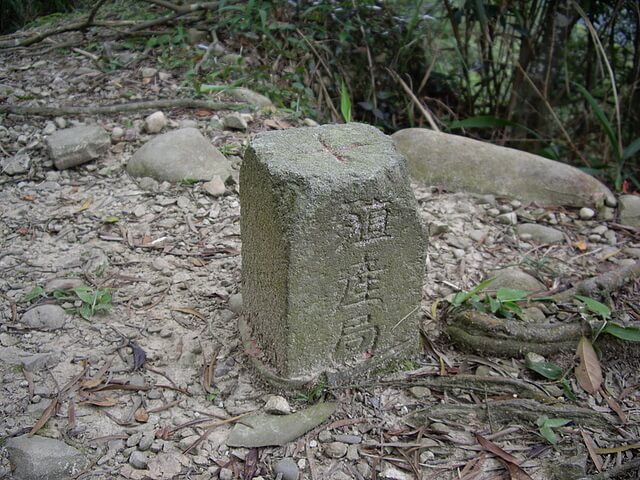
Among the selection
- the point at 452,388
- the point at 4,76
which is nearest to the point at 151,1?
the point at 4,76

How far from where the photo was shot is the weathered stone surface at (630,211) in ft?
9.87

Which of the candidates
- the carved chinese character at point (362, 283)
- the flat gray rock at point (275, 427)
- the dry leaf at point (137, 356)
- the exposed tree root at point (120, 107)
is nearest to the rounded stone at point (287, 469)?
the flat gray rock at point (275, 427)

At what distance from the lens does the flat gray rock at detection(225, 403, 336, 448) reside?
177 cm

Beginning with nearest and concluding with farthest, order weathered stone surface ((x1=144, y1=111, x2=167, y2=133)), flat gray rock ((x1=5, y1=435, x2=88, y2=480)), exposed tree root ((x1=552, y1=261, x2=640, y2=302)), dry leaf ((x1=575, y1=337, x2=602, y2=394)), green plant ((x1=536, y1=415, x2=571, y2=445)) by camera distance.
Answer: flat gray rock ((x1=5, y1=435, x2=88, y2=480)), green plant ((x1=536, y1=415, x2=571, y2=445)), dry leaf ((x1=575, y1=337, x2=602, y2=394)), exposed tree root ((x1=552, y1=261, x2=640, y2=302)), weathered stone surface ((x1=144, y1=111, x2=167, y2=133))

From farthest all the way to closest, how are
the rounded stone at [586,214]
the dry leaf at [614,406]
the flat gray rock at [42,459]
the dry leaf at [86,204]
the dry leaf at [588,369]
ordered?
1. the rounded stone at [586,214]
2. the dry leaf at [86,204]
3. the dry leaf at [588,369]
4. the dry leaf at [614,406]
5. the flat gray rock at [42,459]

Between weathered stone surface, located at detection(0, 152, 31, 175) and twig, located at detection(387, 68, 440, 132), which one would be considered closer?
weathered stone surface, located at detection(0, 152, 31, 175)

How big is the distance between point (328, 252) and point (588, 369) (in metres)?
0.98

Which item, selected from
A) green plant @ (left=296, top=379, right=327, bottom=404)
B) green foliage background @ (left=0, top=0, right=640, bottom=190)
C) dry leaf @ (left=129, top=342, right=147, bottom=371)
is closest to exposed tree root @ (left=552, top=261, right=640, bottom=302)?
green plant @ (left=296, top=379, right=327, bottom=404)

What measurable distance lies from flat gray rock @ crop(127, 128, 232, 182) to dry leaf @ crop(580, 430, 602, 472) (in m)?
1.77

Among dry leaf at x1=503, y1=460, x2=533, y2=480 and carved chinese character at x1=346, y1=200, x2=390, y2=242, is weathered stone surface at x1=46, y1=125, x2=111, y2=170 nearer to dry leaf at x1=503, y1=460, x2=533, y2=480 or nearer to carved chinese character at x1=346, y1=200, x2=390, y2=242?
carved chinese character at x1=346, y1=200, x2=390, y2=242

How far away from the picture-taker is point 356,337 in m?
1.91

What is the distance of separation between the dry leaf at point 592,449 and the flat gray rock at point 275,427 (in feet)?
2.32

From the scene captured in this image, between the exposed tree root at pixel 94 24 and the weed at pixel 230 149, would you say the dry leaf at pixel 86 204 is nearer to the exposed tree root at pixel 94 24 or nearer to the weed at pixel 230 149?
the weed at pixel 230 149

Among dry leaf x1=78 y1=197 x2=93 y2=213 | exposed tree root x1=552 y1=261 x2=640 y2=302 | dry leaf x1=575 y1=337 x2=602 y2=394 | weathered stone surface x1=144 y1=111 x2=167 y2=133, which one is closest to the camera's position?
dry leaf x1=575 y1=337 x2=602 y2=394
